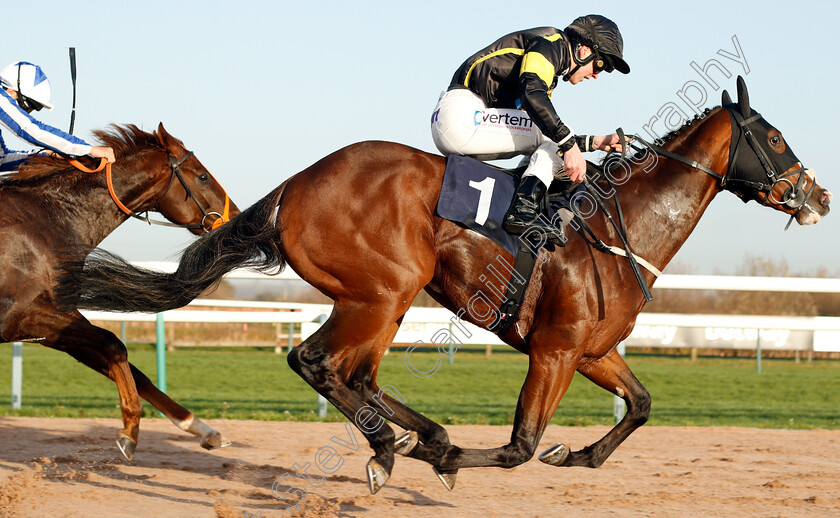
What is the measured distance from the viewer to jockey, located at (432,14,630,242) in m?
3.81

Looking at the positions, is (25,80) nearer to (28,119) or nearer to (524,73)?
(28,119)

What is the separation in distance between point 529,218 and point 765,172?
1209 mm

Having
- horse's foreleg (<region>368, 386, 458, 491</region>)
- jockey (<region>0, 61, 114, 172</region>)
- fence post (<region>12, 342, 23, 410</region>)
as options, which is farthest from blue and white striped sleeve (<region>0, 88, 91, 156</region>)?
fence post (<region>12, 342, 23, 410</region>)

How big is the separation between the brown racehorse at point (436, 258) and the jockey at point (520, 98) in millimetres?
221

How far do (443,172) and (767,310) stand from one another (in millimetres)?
19154

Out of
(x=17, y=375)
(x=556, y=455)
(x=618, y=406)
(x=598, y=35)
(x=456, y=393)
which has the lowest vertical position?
(x=456, y=393)

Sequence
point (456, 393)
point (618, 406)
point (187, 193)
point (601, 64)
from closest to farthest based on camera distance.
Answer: point (601, 64), point (187, 193), point (618, 406), point (456, 393)

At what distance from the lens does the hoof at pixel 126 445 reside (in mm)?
4410

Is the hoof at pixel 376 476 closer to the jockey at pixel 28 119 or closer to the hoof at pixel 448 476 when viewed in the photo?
the hoof at pixel 448 476

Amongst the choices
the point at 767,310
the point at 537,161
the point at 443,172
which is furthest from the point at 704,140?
the point at 767,310

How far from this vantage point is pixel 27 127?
471 cm

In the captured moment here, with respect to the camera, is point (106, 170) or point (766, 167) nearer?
point (766, 167)

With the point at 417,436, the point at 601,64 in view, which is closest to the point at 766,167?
the point at 601,64

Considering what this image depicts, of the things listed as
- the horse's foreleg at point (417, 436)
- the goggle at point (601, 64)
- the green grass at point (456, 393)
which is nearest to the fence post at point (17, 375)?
the green grass at point (456, 393)
